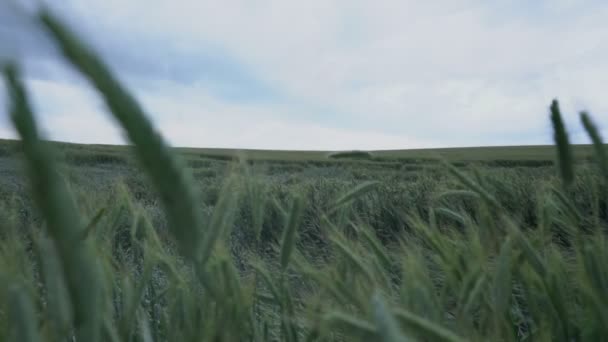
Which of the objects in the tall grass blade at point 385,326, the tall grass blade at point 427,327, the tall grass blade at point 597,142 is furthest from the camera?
the tall grass blade at point 597,142

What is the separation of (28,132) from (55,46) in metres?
0.08

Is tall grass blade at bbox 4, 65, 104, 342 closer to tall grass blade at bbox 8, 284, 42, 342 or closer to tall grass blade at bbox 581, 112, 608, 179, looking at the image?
tall grass blade at bbox 8, 284, 42, 342

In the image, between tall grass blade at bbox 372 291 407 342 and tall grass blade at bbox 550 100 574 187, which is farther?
tall grass blade at bbox 550 100 574 187

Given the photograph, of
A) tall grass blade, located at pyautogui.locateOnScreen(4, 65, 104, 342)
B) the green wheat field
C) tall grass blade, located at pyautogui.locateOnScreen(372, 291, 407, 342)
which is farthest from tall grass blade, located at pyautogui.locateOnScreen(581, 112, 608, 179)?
tall grass blade, located at pyautogui.locateOnScreen(4, 65, 104, 342)

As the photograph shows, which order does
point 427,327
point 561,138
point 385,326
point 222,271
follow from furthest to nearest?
1. point 561,138
2. point 222,271
3. point 427,327
4. point 385,326

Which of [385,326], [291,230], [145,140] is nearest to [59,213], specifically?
[145,140]

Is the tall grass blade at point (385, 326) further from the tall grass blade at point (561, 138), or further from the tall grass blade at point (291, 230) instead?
the tall grass blade at point (561, 138)

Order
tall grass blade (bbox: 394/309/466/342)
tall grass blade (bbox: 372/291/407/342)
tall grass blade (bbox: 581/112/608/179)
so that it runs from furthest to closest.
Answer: tall grass blade (bbox: 581/112/608/179) < tall grass blade (bbox: 394/309/466/342) < tall grass blade (bbox: 372/291/407/342)

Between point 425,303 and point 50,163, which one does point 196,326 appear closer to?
point 425,303

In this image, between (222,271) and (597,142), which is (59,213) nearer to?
(222,271)

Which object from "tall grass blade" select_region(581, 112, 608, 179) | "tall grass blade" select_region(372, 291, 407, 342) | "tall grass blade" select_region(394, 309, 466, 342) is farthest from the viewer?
"tall grass blade" select_region(581, 112, 608, 179)

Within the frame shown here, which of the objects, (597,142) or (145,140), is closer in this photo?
(145,140)

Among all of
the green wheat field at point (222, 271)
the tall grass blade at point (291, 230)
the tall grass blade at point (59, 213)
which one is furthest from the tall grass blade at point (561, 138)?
the tall grass blade at point (59, 213)

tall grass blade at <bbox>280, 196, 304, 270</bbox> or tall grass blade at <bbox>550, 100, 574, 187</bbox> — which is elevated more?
tall grass blade at <bbox>550, 100, 574, 187</bbox>
